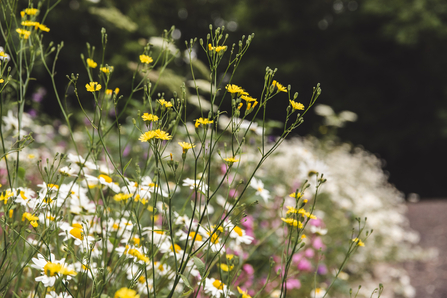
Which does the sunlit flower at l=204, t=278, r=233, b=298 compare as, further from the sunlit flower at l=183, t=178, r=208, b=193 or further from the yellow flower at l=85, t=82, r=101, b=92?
the yellow flower at l=85, t=82, r=101, b=92

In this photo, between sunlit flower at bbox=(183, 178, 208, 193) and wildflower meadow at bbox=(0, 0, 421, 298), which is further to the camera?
wildflower meadow at bbox=(0, 0, 421, 298)

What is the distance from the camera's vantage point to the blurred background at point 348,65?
8766mm

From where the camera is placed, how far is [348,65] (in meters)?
9.49

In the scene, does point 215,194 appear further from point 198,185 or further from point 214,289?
point 198,185

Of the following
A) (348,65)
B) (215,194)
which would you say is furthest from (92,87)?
(348,65)

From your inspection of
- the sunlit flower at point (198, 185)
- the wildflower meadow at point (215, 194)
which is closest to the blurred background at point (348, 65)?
the wildflower meadow at point (215, 194)

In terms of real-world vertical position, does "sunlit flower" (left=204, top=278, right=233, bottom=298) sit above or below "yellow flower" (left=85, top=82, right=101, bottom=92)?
below

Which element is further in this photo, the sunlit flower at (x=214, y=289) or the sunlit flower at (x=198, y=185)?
the sunlit flower at (x=214, y=289)

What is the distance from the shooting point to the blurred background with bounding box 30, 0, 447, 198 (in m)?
8.77

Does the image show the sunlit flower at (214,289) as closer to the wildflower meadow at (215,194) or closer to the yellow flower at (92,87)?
the wildflower meadow at (215,194)

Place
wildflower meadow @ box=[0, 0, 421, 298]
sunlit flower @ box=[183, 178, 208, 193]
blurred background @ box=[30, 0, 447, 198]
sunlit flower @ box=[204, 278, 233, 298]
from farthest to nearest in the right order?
blurred background @ box=[30, 0, 447, 198], wildflower meadow @ box=[0, 0, 421, 298], sunlit flower @ box=[204, 278, 233, 298], sunlit flower @ box=[183, 178, 208, 193]

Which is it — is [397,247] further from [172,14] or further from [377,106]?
[172,14]

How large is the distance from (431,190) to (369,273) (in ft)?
24.7

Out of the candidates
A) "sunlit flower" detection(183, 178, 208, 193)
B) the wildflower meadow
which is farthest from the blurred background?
"sunlit flower" detection(183, 178, 208, 193)
